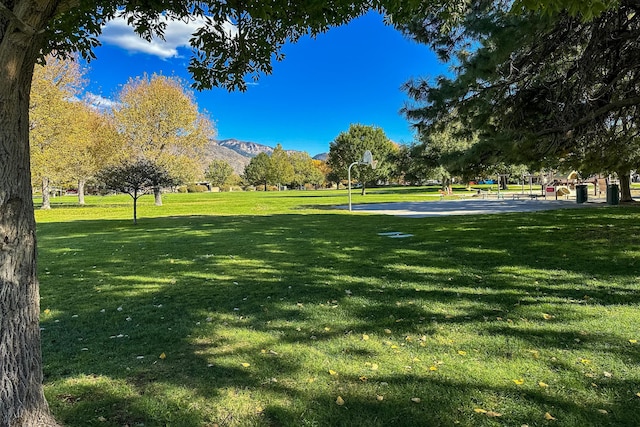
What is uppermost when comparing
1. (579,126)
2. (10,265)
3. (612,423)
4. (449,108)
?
(449,108)

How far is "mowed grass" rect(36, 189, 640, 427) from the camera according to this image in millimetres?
2590

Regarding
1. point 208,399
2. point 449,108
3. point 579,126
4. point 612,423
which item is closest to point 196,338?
point 208,399

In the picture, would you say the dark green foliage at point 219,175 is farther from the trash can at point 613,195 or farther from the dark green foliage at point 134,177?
the trash can at point 613,195

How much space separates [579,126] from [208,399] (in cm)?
789

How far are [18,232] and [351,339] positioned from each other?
271 cm

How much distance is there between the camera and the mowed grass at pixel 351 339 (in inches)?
102

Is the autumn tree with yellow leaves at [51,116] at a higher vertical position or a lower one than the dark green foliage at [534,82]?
higher

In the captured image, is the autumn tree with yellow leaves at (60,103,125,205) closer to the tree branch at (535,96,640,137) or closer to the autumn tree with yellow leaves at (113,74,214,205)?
the autumn tree with yellow leaves at (113,74,214,205)

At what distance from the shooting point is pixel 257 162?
332 ft

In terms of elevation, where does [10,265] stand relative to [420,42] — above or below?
below

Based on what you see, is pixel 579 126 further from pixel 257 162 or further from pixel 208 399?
pixel 257 162

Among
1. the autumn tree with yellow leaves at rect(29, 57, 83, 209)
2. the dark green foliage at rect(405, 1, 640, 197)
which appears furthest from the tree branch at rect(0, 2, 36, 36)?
the autumn tree with yellow leaves at rect(29, 57, 83, 209)

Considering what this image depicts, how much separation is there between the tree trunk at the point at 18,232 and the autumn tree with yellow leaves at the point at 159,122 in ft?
95.9

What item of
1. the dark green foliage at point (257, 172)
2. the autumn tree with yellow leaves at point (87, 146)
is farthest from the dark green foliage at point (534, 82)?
the dark green foliage at point (257, 172)
